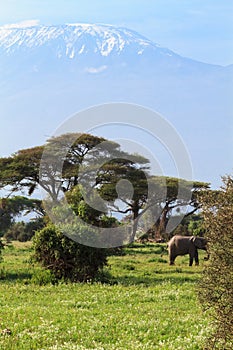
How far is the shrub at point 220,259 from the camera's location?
754 cm

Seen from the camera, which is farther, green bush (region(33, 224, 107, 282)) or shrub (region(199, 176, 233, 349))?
green bush (region(33, 224, 107, 282))

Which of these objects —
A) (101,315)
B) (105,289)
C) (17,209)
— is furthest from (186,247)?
(17,209)

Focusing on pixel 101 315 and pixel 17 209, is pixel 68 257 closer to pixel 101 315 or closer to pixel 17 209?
pixel 101 315

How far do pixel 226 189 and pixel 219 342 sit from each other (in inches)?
93.2

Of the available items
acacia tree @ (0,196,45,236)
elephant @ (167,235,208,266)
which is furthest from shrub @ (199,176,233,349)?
acacia tree @ (0,196,45,236)

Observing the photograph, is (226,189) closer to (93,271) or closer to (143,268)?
(93,271)

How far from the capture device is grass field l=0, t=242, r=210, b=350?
378 inches

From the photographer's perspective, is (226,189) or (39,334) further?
(39,334)

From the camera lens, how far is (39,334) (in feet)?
32.8

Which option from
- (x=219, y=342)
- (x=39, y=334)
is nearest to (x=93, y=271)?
(x=39, y=334)

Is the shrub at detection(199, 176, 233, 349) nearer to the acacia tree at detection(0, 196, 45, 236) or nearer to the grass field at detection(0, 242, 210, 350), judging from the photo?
the grass field at detection(0, 242, 210, 350)

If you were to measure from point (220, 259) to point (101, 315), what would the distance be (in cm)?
485

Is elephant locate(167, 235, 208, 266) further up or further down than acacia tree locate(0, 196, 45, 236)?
further down

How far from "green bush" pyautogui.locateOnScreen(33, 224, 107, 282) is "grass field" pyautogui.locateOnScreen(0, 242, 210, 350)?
1.88ft
